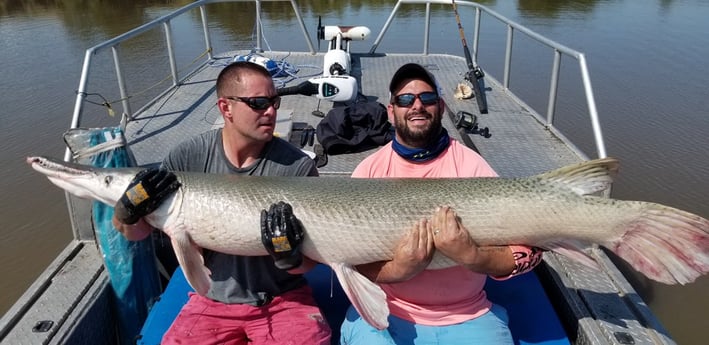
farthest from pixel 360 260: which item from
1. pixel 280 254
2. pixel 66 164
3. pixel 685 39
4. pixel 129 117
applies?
pixel 685 39

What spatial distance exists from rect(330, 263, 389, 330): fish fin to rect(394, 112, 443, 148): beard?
858 mm

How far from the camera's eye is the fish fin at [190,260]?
9.86 feet

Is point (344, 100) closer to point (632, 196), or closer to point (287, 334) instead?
point (287, 334)

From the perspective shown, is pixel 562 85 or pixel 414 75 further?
pixel 562 85

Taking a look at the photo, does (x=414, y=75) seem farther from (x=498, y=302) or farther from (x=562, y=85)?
(x=562, y=85)

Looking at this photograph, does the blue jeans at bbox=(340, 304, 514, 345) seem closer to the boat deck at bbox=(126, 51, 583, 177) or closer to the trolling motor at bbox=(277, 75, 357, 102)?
the boat deck at bbox=(126, 51, 583, 177)

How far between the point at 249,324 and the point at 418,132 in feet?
5.08

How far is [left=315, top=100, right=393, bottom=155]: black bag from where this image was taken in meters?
5.56

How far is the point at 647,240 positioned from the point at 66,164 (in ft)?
10.4

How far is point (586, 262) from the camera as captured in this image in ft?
9.88

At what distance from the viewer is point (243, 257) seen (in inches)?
131

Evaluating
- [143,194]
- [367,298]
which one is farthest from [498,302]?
[143,194]

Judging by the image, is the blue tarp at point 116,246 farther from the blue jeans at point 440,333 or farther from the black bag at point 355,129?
the black bag at point 355,129

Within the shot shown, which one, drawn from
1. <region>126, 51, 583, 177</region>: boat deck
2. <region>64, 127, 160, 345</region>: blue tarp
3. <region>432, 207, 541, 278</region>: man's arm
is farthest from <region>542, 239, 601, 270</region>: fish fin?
<region>64, 127, 160, 345</region>: blue tarp
